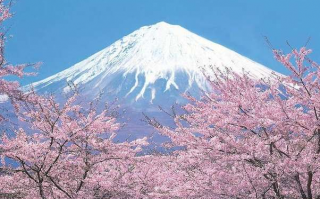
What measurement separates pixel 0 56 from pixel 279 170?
5.50m

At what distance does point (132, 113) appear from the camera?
600 ft

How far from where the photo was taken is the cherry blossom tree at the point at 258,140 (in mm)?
6395

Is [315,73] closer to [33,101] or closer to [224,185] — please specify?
[224,185]

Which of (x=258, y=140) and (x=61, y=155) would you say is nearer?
(x=258, y=140)

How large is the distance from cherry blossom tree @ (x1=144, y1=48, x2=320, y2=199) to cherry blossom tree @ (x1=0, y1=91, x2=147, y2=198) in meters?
1.70

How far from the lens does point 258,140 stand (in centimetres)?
679

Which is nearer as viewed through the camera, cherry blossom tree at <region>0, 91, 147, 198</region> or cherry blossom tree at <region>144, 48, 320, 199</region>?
cherry blossom tree at <region>144, 48, 320, 199</region>

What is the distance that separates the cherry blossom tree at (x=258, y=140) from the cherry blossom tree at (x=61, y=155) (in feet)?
5.57

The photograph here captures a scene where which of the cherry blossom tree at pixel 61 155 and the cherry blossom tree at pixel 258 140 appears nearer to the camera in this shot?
the cherry blossom tree at pixel 258 140

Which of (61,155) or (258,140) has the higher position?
(61,155)

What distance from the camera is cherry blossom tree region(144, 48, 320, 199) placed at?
6.39 meters

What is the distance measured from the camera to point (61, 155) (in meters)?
8.96

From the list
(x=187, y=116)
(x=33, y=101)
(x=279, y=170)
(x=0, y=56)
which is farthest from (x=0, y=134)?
(x=279, y=170)

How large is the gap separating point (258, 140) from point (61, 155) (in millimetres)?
4380
